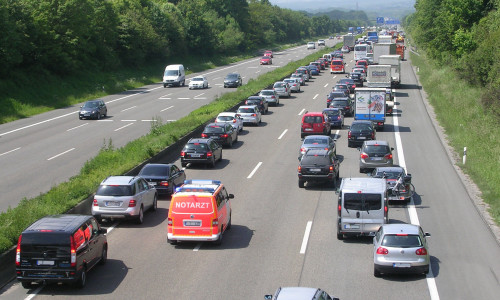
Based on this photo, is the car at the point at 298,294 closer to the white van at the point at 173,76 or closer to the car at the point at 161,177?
the car at the point at 161,177

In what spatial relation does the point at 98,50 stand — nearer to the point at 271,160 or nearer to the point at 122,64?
the point at 122,64

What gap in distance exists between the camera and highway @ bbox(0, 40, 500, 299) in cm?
1714

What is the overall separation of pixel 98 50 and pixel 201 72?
2206 cm

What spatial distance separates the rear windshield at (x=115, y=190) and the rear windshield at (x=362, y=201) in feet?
24.3

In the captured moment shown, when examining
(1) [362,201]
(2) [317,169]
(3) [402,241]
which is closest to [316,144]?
(2) [317,169]

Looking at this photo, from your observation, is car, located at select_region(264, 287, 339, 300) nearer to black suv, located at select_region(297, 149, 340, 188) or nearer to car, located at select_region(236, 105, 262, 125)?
black suv, located at select_region(297, 149, 340, 188)

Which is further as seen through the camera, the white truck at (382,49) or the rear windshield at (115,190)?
the white truck at (382,49)

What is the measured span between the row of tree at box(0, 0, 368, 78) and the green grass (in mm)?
37015

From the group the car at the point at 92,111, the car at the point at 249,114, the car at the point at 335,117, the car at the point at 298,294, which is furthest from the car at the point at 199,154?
the car at the point at 298,294

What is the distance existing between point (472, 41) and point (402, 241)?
172 feet

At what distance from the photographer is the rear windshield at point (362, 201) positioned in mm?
21516

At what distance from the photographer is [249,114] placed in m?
49.0

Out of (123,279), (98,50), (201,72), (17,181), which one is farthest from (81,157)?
(201,72)

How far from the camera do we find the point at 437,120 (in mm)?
51188
